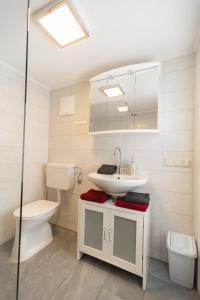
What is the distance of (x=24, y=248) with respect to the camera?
4.85 ft

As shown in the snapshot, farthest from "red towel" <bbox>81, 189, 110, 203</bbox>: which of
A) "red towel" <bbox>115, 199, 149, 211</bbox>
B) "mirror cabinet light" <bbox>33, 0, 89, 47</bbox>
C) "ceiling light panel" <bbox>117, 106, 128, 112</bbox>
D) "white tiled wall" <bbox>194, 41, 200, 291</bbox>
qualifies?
"mirror cabinet light" <bbox>33, 0, 89, 47</bbox>

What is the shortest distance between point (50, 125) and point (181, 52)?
191 cm

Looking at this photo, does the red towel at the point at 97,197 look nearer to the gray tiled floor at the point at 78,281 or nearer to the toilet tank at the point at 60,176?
the toilet tank at the point at 60,176

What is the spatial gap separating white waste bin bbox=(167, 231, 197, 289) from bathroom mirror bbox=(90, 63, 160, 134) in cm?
105

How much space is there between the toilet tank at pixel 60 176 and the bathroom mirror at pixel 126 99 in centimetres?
63

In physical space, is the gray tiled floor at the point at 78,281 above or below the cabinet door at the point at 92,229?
below

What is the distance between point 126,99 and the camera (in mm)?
1599

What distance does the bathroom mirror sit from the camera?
146 cm

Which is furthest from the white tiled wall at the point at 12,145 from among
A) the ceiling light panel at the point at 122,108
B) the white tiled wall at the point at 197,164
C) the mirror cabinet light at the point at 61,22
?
the white tiled wall at the point at 197,164

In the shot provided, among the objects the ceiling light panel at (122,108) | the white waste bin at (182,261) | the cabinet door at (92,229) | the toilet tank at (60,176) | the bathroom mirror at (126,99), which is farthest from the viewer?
the toilet tank at (60,176)

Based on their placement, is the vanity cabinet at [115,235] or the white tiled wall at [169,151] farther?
the white tiled wall at [169,151]

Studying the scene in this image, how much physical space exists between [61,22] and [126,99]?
886 millimetres

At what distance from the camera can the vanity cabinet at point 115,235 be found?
3.88 feet

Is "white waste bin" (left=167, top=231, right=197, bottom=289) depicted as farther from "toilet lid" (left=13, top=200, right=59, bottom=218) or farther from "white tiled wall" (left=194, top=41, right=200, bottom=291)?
"toilet lid" (left=13, top=200, right=59, bottom=218)
